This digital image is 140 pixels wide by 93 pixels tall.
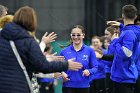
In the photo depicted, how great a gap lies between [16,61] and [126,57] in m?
2.77

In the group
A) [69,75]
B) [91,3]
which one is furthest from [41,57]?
[91,3]

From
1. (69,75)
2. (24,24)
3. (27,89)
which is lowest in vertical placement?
(69,75)

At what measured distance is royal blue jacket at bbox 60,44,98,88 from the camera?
8.75 metres

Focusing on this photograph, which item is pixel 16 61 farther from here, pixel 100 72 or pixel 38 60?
pixel 100 72

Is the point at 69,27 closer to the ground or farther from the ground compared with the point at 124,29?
closer to the ground

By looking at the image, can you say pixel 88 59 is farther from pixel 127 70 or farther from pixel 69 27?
pixel 69 27

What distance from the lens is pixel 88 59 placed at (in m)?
8.92

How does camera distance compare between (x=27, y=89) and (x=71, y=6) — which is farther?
(x=71, y=6)

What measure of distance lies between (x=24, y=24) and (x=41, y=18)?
24.6 feet

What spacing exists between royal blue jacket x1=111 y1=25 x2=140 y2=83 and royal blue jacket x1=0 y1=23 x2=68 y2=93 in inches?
96.1

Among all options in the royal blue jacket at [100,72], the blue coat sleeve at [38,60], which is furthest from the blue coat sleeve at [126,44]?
the royal blue jacket at [100,72]

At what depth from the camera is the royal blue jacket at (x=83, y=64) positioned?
8750 millimetres

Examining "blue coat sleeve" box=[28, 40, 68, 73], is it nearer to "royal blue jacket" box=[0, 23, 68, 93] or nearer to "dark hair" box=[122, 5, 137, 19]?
"royal blue jacket" box=[0, 23, 68, 93]

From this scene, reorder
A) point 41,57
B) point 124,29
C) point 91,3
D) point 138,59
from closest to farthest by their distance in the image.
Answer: point 41,57 → point 124,29 → point 138,59 → point 91,3
